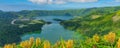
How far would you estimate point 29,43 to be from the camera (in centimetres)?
1452

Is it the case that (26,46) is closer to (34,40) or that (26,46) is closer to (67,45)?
(34,40)

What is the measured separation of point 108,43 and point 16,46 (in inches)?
159

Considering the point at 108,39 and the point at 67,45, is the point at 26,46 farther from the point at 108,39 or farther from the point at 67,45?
the point at 108,39

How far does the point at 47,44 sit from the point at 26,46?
3.45 feet

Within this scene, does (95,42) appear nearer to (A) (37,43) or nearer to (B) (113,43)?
(B) (113,43)

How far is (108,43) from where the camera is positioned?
14.7 metres

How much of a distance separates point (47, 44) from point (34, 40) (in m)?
1.44

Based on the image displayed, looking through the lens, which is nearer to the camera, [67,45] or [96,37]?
[67,45]

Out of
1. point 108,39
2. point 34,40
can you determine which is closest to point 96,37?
point 108,39

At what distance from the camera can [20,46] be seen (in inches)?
587

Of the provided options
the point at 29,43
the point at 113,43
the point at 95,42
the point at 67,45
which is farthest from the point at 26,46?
→ the point at 113,43

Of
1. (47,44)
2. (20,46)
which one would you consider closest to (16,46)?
(20,46)

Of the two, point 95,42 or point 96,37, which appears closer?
point 95,42

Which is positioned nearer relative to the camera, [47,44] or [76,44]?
[47,44]
